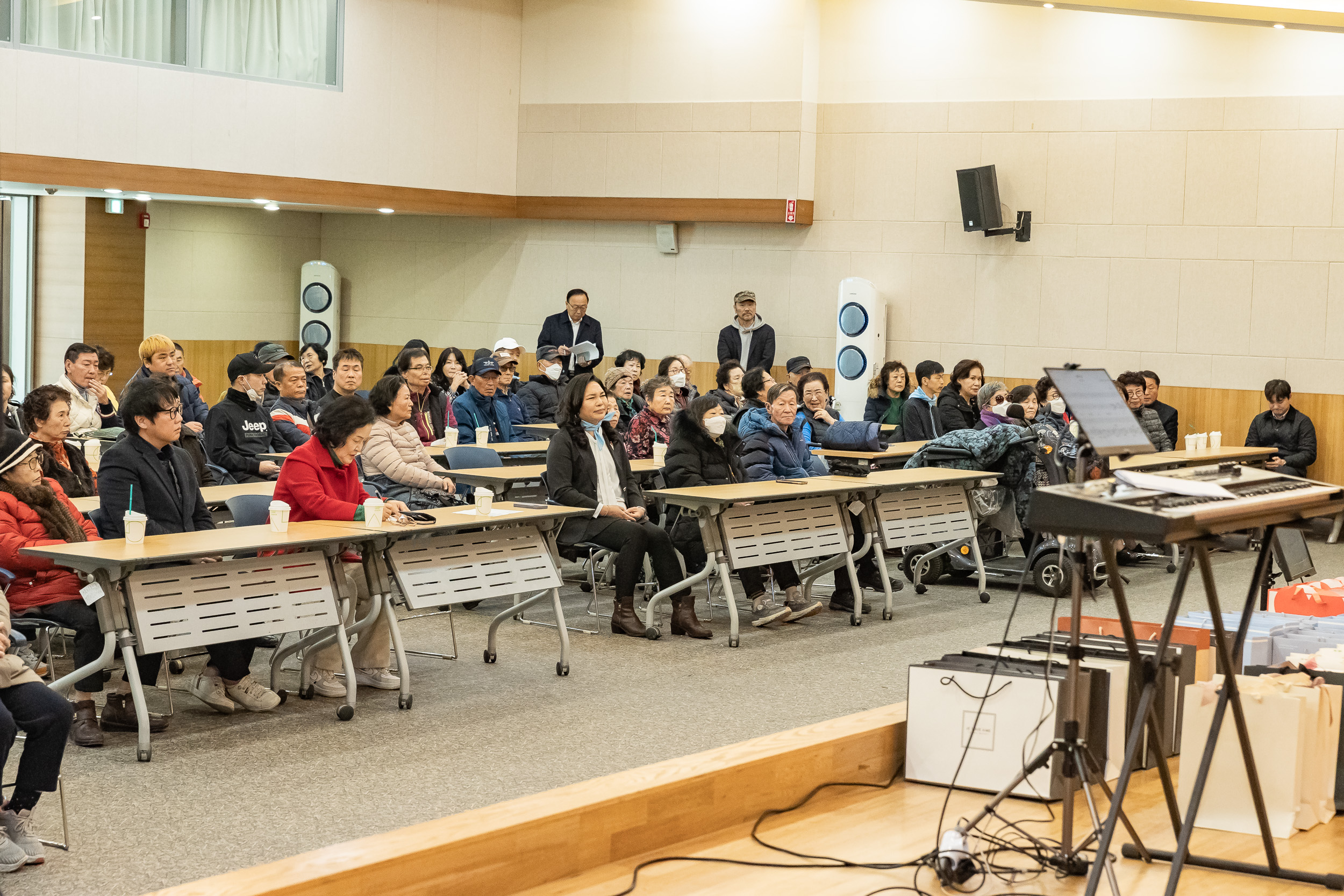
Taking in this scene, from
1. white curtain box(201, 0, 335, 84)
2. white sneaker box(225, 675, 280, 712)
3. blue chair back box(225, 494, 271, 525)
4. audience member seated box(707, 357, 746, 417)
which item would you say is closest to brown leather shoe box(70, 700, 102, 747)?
white sneaker box(225, 675, 280, 712)

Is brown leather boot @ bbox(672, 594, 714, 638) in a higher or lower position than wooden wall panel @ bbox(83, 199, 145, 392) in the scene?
lower

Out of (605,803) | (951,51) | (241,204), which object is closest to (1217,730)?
(605,803)

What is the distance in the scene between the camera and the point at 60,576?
487cm

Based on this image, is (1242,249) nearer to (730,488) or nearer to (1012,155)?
(1012,155)

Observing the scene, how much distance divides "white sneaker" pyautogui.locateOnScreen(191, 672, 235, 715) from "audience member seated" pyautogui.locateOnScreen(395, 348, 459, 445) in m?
2.77

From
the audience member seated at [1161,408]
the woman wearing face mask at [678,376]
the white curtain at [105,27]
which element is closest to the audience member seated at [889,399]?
the woman wearing face mask at [678,376]

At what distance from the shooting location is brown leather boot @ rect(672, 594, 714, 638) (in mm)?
6816

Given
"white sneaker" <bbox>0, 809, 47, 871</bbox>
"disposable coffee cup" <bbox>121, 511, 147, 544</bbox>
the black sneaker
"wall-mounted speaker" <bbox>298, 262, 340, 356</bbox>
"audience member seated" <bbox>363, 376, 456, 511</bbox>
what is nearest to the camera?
"white sneaker" <bbox>0, 809, 47, 871</bbox>

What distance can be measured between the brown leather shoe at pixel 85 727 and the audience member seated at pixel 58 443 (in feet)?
3.11

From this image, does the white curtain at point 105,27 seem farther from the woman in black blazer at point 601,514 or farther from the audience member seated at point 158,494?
the audience member seated at point 158,494

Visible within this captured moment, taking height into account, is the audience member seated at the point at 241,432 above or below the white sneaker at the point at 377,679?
above

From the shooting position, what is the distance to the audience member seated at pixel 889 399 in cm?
1113

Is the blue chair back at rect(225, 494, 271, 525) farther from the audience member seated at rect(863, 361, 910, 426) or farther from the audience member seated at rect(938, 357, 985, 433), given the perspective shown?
the audience member seated at rect(863, 361, 910, 426)

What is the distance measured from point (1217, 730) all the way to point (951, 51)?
1037 cm
